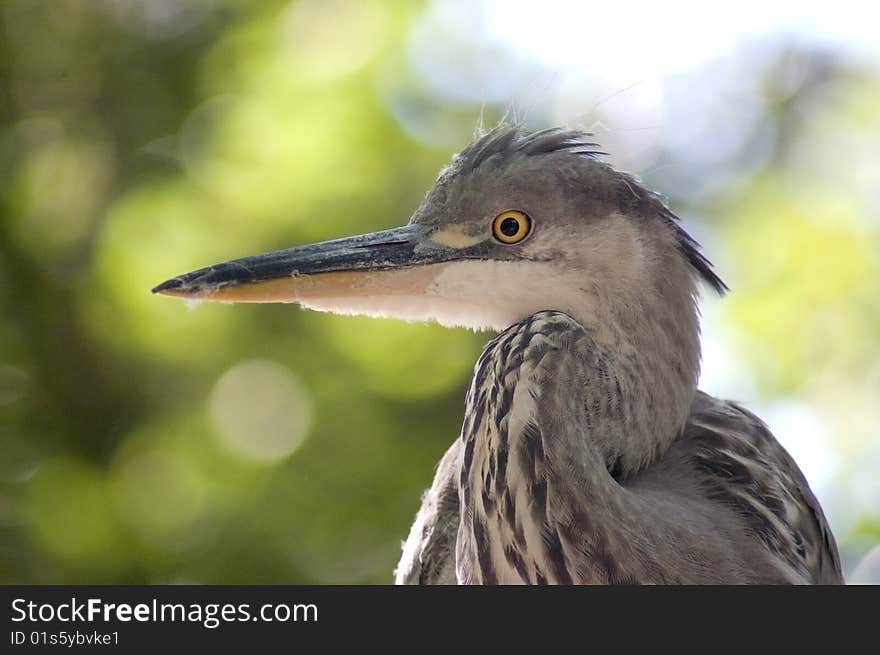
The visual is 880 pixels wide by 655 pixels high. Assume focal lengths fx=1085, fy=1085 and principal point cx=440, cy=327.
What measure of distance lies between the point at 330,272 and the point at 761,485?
1.16 metres

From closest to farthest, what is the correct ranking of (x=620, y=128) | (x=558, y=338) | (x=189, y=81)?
(x=558, y=338)
(x=620, y=128)
(x=189, y=81)

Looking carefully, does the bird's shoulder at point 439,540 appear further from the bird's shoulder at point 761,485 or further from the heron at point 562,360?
the bird's shoulder at point 761,485

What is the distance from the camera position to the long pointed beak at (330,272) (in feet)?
8.41

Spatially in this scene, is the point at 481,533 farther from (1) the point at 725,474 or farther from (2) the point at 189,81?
(2) the point at 189,81

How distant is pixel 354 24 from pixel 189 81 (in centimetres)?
76

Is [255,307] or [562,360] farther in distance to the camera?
[255,307]

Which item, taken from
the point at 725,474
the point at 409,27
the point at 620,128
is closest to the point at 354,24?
the point at 409,27

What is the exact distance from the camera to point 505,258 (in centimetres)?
260

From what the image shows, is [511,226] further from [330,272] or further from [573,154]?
[330,272]

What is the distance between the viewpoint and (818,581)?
8.79 ft

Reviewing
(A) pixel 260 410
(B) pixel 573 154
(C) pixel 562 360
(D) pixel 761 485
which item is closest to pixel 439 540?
(C) pixel 562 360

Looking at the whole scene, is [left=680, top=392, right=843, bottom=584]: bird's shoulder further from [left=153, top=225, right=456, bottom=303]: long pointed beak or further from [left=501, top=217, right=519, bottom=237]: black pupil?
[left=153, top=225, right=456, bottom=303]: long pointed beak

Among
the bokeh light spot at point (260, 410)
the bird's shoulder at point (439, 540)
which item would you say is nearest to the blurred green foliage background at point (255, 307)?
the bokeh light spot at point (260, 410)

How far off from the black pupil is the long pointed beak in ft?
0.46
